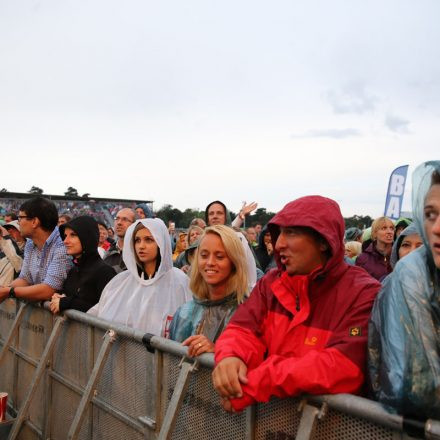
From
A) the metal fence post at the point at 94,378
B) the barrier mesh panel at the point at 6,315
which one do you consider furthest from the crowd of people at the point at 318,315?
the barrier mesh panel at the point at 6,315

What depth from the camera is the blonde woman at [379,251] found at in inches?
222

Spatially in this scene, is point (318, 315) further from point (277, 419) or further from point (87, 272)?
point (87, 272)

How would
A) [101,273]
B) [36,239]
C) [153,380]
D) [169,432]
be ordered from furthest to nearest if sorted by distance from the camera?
[36,239]
[101,273]
[153,380]
[169,432]

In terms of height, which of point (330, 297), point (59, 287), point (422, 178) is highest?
point (422, 178)

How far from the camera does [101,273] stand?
4.52 m

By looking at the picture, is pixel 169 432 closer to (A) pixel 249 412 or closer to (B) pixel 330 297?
(A) pixel 249 412

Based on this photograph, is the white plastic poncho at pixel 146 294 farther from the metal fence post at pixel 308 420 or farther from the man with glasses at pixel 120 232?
the metal fence post at pixel 308 420

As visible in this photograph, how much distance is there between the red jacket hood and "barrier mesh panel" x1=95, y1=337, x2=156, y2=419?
1.27 meters

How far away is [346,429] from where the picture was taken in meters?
1.81

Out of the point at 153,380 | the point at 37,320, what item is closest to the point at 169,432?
the point at 153,380

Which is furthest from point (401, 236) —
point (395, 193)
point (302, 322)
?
point (395, 193)

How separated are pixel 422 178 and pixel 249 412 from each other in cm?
120

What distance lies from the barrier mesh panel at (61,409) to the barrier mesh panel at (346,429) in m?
2.43

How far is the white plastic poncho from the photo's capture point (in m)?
3.90
